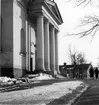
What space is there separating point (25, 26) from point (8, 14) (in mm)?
5932

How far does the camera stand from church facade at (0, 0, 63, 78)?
35031 millimetres

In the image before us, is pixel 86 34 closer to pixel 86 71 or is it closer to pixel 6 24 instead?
pixel 6 24

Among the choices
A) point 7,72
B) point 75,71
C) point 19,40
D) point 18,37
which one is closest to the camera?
point 7,72

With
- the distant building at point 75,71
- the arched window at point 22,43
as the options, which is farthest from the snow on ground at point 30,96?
the distant building at point 75,71

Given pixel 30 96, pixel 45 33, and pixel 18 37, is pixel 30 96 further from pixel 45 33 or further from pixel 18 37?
pixel 45 33

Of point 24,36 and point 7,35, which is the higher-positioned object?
point 24,36

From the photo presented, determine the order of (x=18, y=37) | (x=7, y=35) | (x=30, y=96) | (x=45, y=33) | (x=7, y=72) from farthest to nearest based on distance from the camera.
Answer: (x=45, y=33)
(x=18, y=37)
(x=7, y=35)
(x=7, y=72)
(x=30, y=96)

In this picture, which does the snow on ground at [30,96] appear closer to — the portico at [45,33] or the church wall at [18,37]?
the church wall at [18,37]

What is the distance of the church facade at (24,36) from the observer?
115 feet

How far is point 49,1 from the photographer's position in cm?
4662

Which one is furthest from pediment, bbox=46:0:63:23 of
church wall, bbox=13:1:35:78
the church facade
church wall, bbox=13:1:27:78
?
church wall, bbox=13:1:27:78

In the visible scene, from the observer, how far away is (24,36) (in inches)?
1586

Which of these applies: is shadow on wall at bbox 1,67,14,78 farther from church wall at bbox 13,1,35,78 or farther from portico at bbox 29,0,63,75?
portico at bbox 29,0,63,75

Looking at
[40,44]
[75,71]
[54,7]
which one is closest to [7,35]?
[40,44]
